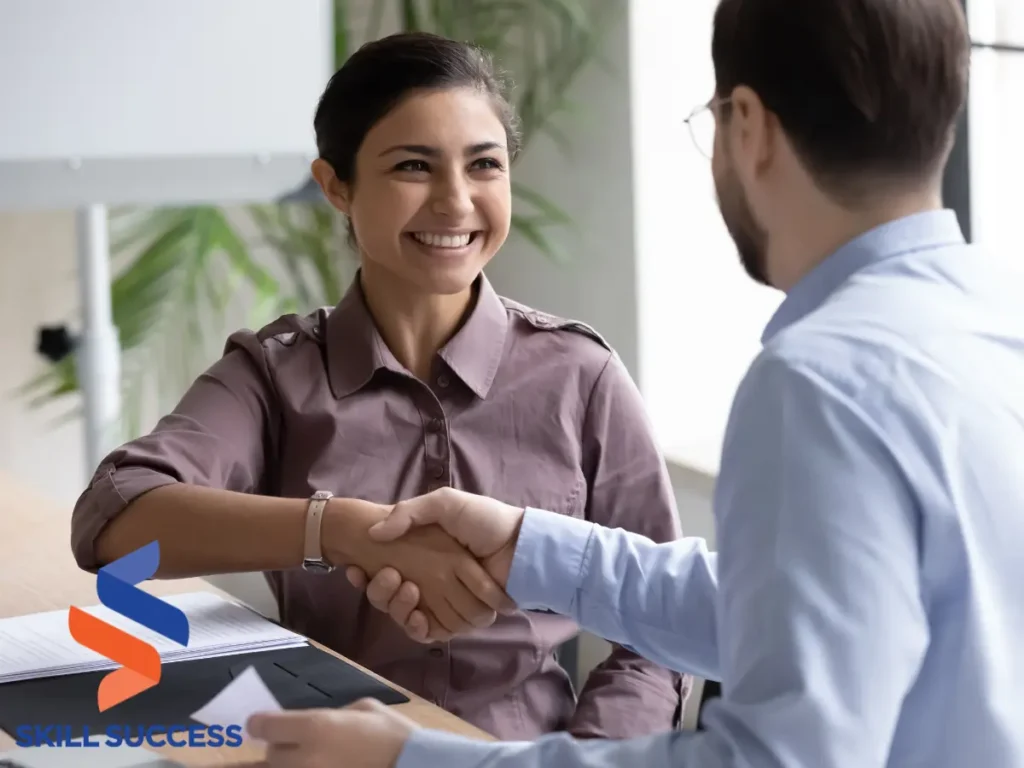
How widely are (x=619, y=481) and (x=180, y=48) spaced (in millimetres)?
1295

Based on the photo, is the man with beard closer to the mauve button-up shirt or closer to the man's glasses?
the man's glasses

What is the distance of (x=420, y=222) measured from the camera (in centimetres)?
155

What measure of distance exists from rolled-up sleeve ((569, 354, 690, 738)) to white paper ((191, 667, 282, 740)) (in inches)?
16.0

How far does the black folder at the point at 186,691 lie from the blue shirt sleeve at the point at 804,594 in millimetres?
411

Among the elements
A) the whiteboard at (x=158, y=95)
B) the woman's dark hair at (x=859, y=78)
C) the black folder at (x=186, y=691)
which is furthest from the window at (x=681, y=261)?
the woman's dark hair at (x=859, y=78)

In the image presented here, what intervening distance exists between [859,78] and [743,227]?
15cm

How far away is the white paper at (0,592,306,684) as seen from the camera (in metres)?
1.27

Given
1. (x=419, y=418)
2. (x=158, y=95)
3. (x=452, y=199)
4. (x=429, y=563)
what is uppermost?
(x=158, y=95)

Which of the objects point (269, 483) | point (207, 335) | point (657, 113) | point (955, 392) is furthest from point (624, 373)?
point (207, 335)

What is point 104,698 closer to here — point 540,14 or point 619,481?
point 619,481

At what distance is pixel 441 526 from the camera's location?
1.38 meters

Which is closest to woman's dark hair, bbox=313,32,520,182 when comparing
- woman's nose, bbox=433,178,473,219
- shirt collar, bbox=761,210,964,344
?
woman's nose, bbox=433,178,473,219

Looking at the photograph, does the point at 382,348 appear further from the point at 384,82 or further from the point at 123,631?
the point at 123,631

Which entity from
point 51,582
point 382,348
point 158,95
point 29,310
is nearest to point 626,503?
point 382,348
